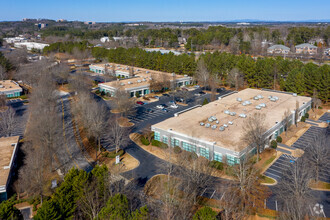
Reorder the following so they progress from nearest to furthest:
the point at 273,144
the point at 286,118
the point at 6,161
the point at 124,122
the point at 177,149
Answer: the point at 6,161 < the point at 177,149 < the point at 273,144 < the point at 286,118 < the point at 124,122

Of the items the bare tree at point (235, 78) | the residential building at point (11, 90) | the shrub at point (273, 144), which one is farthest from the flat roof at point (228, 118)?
the residential building at point (11, 90)

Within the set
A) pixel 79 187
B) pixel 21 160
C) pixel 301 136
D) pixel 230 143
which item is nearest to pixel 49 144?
pixel 21 160

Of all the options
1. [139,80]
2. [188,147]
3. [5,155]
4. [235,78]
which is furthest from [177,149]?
[139,80]

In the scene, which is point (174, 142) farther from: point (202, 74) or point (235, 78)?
point (235, 78)

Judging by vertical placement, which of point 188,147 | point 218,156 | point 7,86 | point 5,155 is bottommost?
point 218,156

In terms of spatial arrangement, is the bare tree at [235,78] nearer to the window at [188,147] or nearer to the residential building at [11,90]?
the window at [188,147]
